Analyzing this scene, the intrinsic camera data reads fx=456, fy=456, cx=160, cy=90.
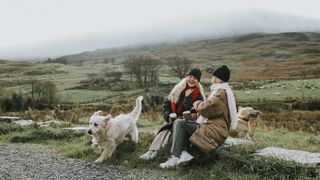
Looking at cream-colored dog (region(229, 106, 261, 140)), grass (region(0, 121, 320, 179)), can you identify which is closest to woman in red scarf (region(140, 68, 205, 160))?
grass (region(0, 121, 320, 179))

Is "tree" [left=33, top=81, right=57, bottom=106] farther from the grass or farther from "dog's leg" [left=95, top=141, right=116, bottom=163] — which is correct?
"dog's leg" [left=95, top=141, right=116, bottom=163]

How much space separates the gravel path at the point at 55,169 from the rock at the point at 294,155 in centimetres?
235

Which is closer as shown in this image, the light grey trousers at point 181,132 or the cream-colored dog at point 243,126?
the light grey trousers at point 181,132

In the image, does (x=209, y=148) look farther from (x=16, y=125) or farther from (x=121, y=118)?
(x=16, y=125)

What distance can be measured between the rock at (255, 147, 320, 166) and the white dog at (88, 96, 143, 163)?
3815mm

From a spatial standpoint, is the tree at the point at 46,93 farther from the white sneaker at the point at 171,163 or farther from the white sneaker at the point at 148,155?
the white sneaker at the point at 171,163

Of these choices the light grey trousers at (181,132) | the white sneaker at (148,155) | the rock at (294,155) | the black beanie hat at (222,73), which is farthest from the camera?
the white sneaker at (148,155)

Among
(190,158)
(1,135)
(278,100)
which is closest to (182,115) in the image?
(190,158)

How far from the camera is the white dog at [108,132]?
11.4 meters

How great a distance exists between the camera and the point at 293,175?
8750 mm

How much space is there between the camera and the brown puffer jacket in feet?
32.5

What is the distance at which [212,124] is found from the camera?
1001 cm

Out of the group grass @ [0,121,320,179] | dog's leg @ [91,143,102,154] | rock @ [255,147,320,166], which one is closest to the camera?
grass @ [0,121,320,179]

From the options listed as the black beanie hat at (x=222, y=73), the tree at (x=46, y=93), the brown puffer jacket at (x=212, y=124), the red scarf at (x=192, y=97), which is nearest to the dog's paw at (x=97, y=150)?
the red scarf at (x=192, y=97)
